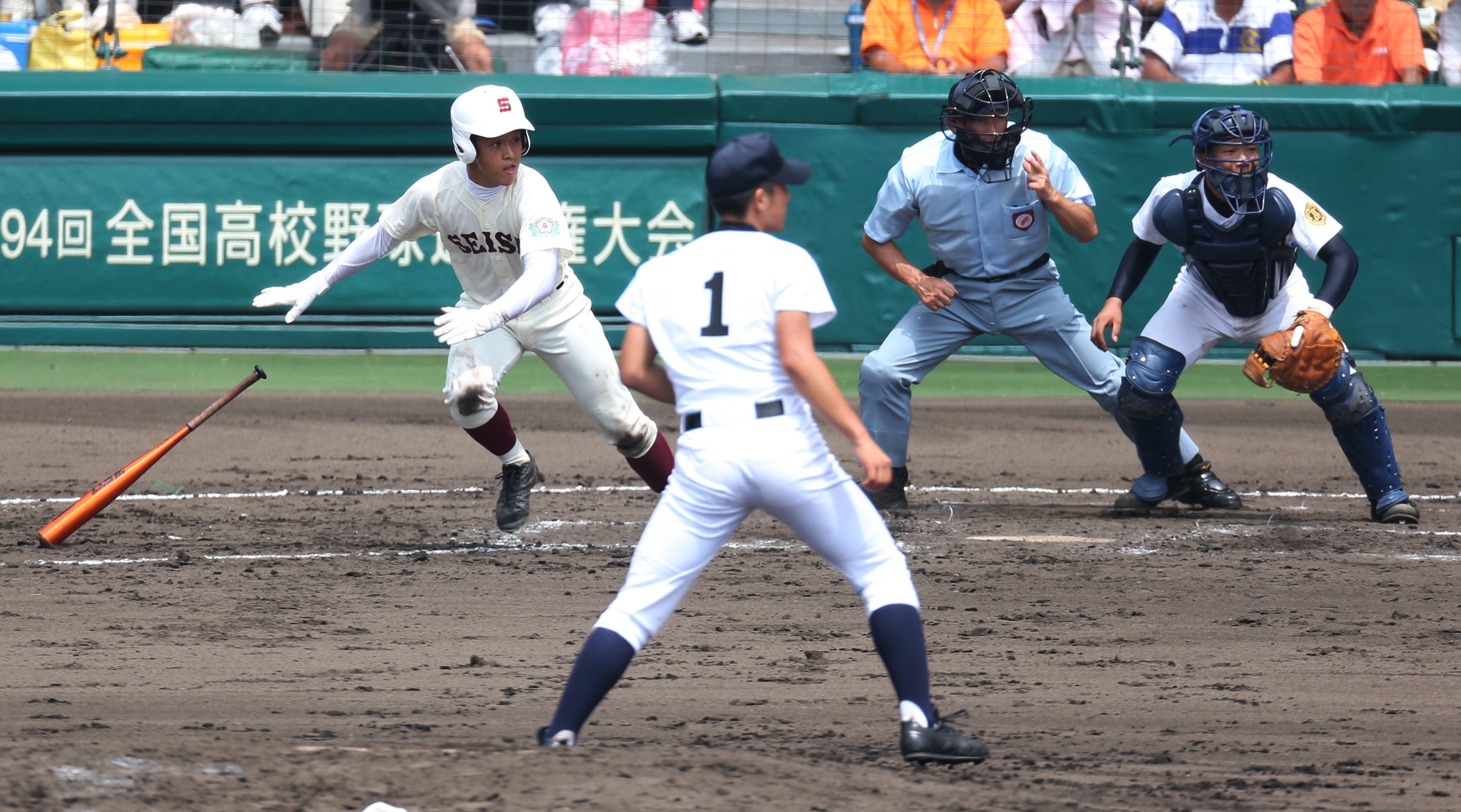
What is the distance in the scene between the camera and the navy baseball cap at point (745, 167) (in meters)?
3.71

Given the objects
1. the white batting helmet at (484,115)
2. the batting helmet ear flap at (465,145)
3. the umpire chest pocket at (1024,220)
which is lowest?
the umpire chest pocket at (1024,220)

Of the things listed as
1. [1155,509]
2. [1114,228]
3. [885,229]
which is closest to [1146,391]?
[1155,509]

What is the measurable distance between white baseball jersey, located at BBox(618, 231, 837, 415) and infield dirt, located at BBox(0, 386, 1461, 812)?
0.88m

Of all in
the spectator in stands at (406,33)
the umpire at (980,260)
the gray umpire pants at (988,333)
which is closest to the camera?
the umpire at (980,260)

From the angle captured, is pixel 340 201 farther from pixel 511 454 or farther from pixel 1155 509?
pixel 1155 509

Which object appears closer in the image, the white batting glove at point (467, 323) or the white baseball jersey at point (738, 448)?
the white baseball jersey at point (738, 448)

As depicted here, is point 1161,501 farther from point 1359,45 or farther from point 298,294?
point 1359,45

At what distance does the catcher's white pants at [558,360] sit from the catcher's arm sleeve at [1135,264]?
229 centimetres

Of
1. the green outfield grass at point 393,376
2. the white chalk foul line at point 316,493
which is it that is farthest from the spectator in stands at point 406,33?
the white chalk foul line at point 316,493

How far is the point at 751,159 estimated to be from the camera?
3713 mm

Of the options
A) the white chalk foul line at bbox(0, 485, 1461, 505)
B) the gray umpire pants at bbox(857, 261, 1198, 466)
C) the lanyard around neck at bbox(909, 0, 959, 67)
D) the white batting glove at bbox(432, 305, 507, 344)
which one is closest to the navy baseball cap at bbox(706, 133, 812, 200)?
the white batting glove at bbox(432, 305, 507, 344)

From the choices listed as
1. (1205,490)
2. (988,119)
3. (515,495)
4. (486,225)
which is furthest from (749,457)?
(1205,490)

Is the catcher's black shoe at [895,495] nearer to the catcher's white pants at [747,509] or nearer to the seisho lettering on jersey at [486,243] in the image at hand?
the seisho lettering on jersey at [486,243]

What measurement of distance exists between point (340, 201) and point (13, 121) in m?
2.54
